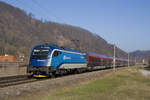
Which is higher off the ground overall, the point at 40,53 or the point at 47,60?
the point at 40,53

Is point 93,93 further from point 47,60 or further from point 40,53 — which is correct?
point 40,53

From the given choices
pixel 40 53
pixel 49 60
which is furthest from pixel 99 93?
pixel 40 53

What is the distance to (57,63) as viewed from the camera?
78.2 ft

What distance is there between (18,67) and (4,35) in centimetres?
11395

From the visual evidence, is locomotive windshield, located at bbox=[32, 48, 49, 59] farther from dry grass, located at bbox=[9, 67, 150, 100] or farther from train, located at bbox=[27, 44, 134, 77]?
dry grass, located at bbox=[9, 67, 150, 100]

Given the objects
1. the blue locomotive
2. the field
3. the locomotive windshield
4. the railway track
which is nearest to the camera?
the field

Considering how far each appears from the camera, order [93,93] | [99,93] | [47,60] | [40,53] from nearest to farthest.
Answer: [93,93]
[99,93]
[47,60]
[40,53]

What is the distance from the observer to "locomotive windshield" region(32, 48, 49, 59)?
22.4 meters

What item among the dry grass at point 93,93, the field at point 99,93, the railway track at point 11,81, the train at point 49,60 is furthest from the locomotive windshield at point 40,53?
the field at point 99,93

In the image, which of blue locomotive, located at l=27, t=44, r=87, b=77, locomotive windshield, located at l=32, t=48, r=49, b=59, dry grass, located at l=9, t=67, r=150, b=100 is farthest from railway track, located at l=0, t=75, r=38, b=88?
dry grass, located at l=9, t=67, r=150, b=100

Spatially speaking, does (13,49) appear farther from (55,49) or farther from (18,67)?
(55,49)

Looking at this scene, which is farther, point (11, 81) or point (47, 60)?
point (47, 60)

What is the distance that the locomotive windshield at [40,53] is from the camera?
22.4m

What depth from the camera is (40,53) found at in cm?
2277
